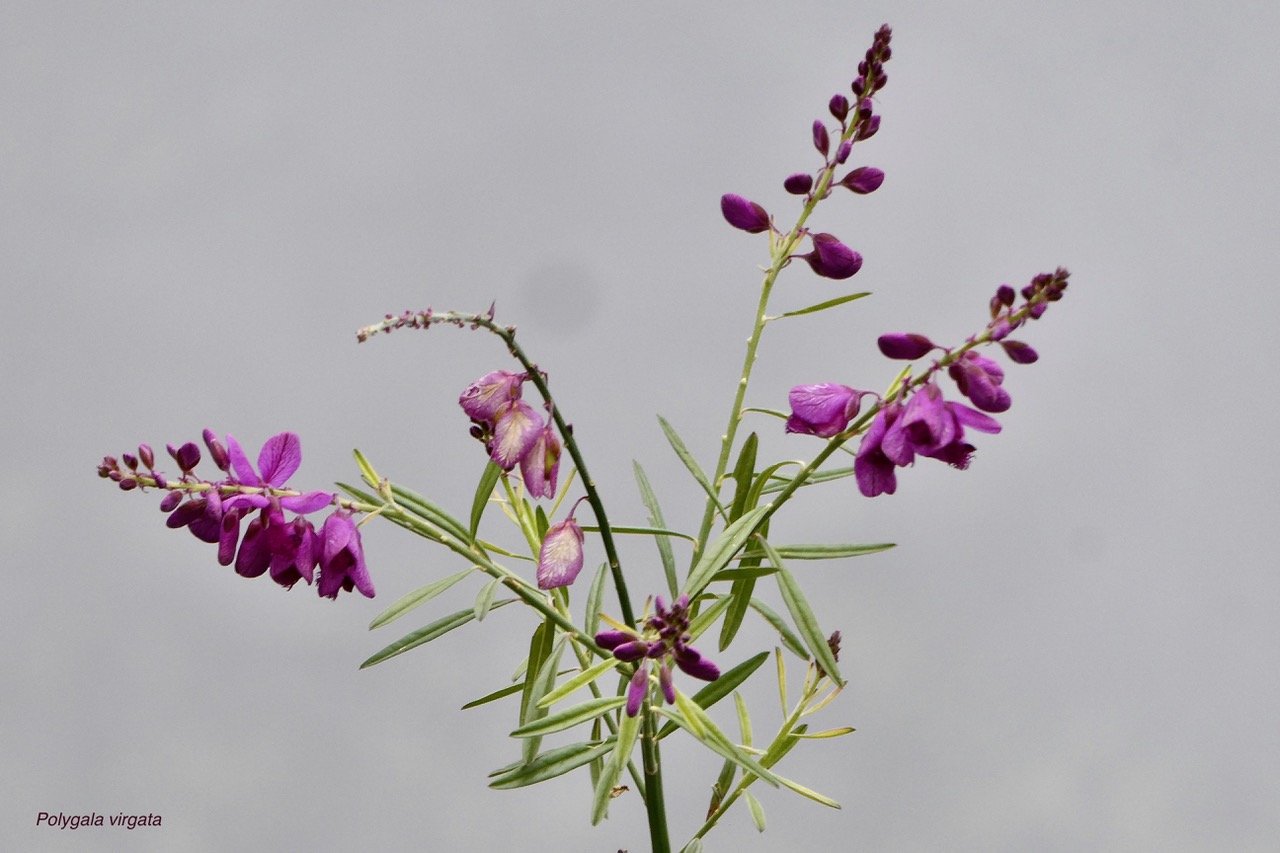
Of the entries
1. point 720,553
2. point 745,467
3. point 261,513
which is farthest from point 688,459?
point 261,513

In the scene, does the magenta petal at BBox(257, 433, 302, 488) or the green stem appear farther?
the green stem

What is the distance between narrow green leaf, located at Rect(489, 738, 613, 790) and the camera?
152 cm

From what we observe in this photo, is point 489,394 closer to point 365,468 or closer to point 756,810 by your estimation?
point 365,468

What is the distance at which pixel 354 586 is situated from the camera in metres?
1.50

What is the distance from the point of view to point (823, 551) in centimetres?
162

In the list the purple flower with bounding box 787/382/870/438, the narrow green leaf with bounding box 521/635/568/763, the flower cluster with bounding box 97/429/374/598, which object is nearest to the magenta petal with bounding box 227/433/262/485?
the flower cluster with bounding box 97/429/374/598

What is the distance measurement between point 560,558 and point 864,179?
660 millimetres

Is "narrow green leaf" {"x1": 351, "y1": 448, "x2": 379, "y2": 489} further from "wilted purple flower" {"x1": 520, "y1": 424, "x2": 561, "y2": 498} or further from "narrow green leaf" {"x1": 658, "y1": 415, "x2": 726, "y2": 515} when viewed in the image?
"narrow green leaf" {"x1": 658, "y1": 415, "x2": 726, "y2": 515}

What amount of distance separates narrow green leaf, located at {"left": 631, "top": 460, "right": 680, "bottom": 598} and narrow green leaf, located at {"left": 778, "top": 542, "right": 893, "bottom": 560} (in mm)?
206

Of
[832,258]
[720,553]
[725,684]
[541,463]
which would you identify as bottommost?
[725,684]

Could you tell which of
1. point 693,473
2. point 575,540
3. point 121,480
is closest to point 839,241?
point 693,473

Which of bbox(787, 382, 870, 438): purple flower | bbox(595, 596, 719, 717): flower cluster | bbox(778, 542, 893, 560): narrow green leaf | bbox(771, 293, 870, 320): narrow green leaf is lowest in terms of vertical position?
bbox(595, 596, 719, 717): flower cluster

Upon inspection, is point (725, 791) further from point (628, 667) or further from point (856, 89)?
point (856, 89)

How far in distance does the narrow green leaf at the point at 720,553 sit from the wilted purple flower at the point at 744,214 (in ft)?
1.40
